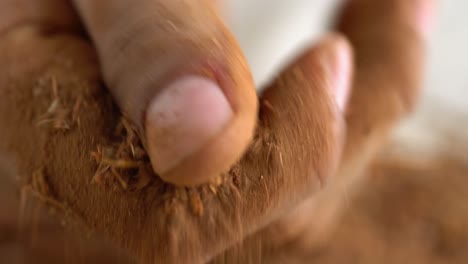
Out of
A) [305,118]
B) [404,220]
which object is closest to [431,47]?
[404,220]

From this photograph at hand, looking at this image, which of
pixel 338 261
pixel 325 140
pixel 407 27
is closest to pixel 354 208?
pixel 338 261

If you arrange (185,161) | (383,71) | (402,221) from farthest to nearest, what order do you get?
(402,221), (383,71), (185,161)

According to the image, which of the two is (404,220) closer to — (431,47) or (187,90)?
(431,47)

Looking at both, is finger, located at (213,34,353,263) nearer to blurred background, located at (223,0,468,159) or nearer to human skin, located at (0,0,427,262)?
human skin, located at (0,0,427,262)

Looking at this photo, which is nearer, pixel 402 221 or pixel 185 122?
pixel 185 122

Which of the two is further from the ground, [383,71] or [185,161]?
[185,161]

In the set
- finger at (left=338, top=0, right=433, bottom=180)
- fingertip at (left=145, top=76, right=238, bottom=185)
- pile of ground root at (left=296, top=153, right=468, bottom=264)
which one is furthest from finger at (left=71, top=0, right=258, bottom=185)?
pile of ground root at (left=296, top=153, right=468, bottom=264)
